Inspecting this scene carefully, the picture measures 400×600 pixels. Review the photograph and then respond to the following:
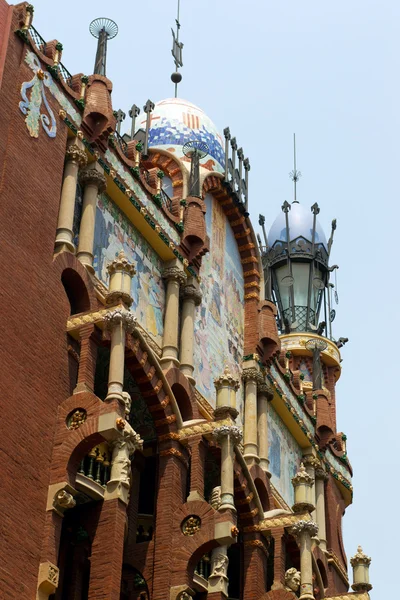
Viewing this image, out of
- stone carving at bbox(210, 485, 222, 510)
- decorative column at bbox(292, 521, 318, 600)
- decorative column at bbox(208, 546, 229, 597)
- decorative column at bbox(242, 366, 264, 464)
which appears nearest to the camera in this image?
decorative column at bbox(208, 546, 229, 597)

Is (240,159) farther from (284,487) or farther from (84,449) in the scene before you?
(84,449)

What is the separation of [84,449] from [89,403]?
0.75 meters

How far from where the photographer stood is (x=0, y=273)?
2038 centimetres

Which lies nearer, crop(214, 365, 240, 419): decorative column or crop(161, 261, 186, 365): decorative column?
crop(214, 365, 240, 419): decorative column

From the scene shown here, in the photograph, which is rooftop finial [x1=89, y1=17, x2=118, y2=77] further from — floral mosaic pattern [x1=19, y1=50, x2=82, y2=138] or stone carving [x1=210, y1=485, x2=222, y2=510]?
stone carving [x1=210, y1=485, x2=222, y2=510]

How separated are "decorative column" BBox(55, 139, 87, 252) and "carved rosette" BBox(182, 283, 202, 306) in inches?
158

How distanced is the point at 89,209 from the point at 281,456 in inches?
393

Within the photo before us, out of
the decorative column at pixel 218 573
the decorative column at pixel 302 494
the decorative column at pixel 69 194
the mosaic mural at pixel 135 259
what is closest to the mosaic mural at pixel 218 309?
the mosaic mural at pixel 135 259

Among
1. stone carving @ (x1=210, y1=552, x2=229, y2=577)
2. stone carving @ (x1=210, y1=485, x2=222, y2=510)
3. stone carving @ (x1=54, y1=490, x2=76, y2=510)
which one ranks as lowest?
stone carving @ (x1=54, y1=490, x2=76, y2=510)

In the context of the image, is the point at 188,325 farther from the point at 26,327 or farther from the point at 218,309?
the point at 26,327

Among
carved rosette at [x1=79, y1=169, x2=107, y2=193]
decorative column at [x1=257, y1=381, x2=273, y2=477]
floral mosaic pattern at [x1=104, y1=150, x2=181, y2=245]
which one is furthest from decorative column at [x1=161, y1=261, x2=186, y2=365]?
decorative column at [x1=257, y1=381, x2=273, y2=477]

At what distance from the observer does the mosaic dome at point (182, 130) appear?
3048 centimetres

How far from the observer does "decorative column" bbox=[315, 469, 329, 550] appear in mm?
32688

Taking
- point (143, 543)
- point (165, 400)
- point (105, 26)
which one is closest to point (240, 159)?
point (105, 26)
